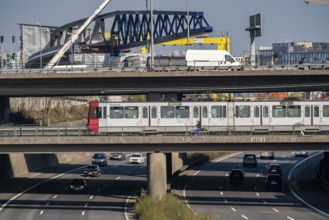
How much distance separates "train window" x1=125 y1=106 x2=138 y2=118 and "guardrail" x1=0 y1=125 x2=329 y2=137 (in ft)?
6.42

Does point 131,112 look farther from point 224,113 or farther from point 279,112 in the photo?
point 279,112

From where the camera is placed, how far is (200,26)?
116 metres

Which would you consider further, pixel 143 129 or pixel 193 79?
pixel 193 79

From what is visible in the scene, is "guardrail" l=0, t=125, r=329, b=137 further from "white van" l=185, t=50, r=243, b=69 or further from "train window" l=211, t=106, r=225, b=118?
"white van" l=185, t=50, r=243, b=69

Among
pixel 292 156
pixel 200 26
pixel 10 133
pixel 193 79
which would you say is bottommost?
pixel 292 156

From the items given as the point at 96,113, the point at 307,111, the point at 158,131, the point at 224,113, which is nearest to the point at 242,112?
the point at 224,113

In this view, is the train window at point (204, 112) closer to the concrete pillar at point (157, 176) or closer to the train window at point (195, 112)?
the train window at point (195, 112)

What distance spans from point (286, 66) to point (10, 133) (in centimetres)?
2313

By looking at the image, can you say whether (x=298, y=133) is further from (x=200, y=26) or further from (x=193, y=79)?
(x=200, y=26)

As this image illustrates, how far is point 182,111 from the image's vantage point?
5822 cm

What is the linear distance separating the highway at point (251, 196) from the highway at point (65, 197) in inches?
205

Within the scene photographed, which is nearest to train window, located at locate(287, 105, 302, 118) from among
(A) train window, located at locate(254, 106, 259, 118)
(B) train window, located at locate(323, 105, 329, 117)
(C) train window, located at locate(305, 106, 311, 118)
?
(C) train window, located at locate(305, 106, 311, 118)

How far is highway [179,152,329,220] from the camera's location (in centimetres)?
4828

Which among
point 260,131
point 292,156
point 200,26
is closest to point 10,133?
point 260,131
